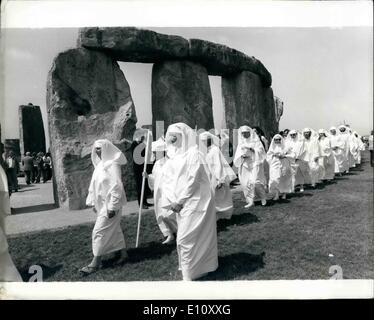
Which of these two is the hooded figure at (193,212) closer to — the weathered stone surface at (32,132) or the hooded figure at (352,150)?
the weathered stone surface at (32,132)

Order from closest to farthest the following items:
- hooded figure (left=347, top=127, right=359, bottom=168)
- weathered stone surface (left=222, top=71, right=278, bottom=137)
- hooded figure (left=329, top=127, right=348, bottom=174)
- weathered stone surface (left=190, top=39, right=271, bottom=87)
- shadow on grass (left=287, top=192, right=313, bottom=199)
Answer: shadow on grass (left=287, top=192, right=313, bottom=199)
weathered stone surface (left=190, top=39, right=271, bottom=87)
weathered stone surface (left=222, top=71, right=278, bottom=137)
hooded figure (left=329, top=127, right=348, bottom=174)
hooded figure (left=347, top=127, right=359, bottom=168)

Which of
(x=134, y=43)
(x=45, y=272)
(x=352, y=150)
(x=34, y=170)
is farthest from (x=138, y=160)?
(x=352, y=150)

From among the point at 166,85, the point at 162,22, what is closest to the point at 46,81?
the point at 166,85

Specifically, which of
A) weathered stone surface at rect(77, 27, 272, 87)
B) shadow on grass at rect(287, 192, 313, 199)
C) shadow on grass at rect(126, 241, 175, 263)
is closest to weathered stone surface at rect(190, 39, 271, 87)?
weathered stone surface at rect(77, 27, 272, 87)

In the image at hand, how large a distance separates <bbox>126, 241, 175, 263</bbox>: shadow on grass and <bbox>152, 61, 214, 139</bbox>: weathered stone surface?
3.78m

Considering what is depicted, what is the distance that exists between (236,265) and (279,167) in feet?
14.6

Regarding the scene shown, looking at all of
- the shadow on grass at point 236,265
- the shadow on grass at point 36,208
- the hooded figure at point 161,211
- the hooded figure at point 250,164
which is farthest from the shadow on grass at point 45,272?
the hooded figure at point 250,164

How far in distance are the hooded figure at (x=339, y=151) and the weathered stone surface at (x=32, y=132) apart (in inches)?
361

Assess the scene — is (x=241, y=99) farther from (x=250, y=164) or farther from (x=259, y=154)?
(x=250, y=164)

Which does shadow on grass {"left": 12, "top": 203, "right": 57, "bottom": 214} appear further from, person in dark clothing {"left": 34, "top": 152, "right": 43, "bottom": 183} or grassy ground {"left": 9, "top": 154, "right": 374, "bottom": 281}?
person in dark clothing {"left": 34, "top": 152, "right": 43, "bottom": 183}

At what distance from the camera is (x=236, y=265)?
5875 mm

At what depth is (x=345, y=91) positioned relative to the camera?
22.9ft

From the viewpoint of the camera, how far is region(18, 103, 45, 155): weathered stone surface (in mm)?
9609

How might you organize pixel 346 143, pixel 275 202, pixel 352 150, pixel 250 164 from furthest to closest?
pixel 352 150 → pixel 346 143 → pixel 275 202 → pixel 250 164
